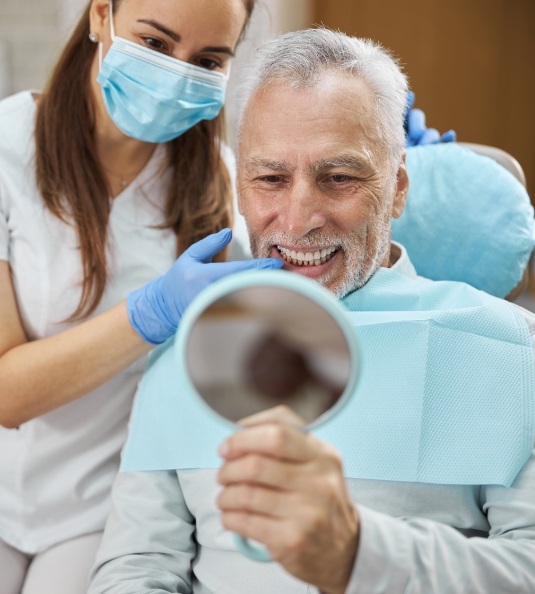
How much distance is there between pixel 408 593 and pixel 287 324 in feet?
1.13

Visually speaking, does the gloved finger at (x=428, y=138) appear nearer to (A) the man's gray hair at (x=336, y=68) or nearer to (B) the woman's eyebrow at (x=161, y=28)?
(A) the man's gray hair at (x=336, y=68)

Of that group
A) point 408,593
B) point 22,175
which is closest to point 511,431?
point 408,593

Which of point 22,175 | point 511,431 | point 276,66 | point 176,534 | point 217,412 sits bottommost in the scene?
point 176,534

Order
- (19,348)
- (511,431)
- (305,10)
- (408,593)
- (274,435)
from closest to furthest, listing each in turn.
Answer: (274,435) → (408,593) → (511,431) → (19,348) → (305,10)

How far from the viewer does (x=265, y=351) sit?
2.82ft

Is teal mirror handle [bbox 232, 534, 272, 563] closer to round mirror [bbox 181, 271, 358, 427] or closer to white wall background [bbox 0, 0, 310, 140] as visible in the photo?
round mirror [bbox 181, 271, 358, 427]

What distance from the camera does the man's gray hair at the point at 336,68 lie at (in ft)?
4.35

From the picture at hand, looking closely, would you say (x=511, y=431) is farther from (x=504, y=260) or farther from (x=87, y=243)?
(x=87, y=243)

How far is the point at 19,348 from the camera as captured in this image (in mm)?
1554

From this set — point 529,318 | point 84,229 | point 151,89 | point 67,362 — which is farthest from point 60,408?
point 529,318

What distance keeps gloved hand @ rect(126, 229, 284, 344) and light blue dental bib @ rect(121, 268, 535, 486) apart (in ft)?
0.42

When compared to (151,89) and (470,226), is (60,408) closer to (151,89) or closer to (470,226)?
(151,89)

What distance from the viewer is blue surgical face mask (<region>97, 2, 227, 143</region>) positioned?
1.65 metres

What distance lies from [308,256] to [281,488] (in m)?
0.59
